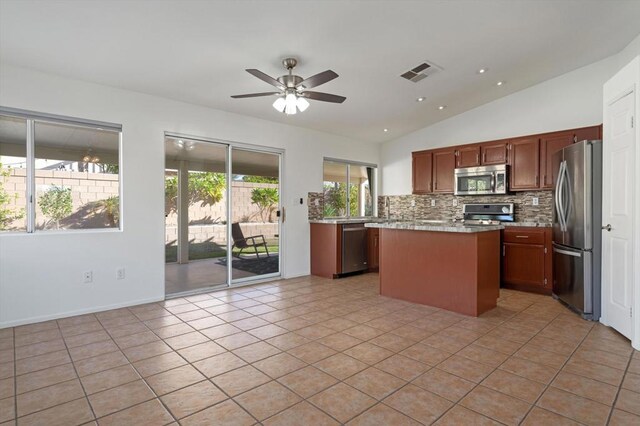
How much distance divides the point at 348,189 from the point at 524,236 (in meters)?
3.05

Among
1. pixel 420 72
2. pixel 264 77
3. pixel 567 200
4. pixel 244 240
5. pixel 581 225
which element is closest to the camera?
pixel 264 77

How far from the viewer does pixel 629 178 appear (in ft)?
9.51

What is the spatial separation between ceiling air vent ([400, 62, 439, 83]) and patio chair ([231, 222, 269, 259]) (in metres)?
3.02

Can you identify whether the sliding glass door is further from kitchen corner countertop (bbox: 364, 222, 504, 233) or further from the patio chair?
kitchen corner countertop (bbox: 364, 222, 504, 233)

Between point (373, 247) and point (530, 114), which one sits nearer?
point (530, 114)

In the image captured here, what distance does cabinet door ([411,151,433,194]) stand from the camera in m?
5.93

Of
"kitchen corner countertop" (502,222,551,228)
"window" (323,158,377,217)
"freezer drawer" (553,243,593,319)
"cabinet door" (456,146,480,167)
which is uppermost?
"cabinet door" (456,146,480,167)

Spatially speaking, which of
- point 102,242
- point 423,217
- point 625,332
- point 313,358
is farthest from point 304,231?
point 625,332

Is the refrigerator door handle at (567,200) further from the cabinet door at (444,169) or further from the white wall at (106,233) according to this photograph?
the white wall at (106,233)

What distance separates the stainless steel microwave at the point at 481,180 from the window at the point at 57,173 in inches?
190

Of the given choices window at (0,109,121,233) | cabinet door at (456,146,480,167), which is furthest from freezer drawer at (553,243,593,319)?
window at (0,109,121,233)

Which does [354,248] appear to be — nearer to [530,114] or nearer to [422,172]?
[422,172]

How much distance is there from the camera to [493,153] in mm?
5152

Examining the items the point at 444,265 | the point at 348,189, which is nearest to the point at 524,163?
the point at 444,265
